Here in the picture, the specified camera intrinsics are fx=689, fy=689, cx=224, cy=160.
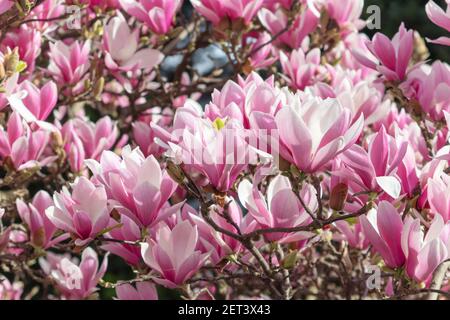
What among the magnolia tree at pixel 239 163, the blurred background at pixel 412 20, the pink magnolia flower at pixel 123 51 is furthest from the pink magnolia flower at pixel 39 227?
the blurred background at pixel 412 20

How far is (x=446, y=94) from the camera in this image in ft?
5.38

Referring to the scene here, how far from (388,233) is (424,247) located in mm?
78

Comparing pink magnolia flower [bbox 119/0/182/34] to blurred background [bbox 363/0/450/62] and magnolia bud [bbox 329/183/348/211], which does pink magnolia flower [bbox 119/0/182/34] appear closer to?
magnolia bud [bbox 329/183/348/211]

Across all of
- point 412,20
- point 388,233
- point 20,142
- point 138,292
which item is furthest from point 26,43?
point 412,20

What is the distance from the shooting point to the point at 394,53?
175 cm

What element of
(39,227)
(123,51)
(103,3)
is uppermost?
(103,3)

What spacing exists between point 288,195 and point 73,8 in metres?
0.93

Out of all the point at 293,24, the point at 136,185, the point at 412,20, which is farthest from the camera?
the point at 412,20

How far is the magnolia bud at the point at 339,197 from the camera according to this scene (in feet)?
4.20

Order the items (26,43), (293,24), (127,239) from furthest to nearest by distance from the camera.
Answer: (293,24), (26,43), (127,239)

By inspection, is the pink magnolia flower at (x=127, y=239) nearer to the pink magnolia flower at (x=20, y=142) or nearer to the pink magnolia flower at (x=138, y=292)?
the pink magnolia flower at (x=138, y=292)

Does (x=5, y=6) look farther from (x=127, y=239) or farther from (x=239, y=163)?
(x=239, y=163)

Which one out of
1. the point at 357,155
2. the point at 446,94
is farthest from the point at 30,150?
the point at 446,94
